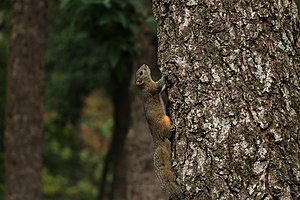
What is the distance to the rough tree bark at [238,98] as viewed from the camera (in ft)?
10.9

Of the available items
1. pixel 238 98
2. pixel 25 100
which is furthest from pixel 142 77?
pixel 25 100

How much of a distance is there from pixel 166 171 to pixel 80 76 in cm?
813

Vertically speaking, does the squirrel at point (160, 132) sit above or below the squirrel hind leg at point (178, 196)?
above

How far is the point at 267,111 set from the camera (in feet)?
10.9

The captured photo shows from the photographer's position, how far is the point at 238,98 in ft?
11.0

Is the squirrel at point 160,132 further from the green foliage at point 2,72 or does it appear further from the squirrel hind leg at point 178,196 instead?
the green foliage at point 2,72

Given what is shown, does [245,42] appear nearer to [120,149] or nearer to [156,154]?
[156,154]

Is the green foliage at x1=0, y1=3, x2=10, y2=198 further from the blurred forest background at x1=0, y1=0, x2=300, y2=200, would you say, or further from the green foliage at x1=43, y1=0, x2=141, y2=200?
the green foliage at x1=43, y1=0, x2=141, y2=200

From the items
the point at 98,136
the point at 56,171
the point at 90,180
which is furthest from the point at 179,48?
the point at 98,136

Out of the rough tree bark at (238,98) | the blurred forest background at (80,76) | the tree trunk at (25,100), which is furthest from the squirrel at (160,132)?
the tree trunk at (25,100)

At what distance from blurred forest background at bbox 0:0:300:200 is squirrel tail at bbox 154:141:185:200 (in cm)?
229

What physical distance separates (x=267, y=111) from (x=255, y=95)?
3.8 inches

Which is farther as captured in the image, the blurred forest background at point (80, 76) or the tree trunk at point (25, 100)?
the tree trunk at point (25, 100)

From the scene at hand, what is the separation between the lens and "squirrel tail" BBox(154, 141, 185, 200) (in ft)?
11.9
